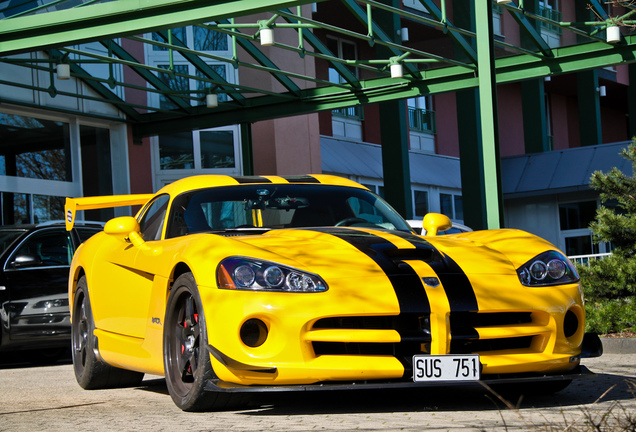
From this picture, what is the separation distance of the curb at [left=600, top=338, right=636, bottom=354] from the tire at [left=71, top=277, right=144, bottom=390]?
4.91 metres

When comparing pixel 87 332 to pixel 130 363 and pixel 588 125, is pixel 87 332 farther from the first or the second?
pixel 588 125

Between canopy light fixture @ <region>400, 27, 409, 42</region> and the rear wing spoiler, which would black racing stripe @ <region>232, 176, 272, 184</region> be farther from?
canopy light fixture @ <region>400, 27, 409, 42</region>

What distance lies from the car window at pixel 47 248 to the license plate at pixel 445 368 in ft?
21.9

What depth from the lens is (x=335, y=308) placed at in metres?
4.92

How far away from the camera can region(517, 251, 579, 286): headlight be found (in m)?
5.51

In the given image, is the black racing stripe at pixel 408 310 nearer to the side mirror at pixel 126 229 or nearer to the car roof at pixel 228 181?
the car roof at pixel 228 181

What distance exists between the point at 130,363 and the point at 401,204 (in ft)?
54.9

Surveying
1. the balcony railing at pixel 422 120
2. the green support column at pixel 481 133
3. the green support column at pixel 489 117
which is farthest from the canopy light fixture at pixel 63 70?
the balcony railing at pixel 422 120

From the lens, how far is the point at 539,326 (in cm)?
534

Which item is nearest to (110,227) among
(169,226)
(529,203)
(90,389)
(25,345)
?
(169,226)

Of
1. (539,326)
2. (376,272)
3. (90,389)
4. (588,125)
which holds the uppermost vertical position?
(588,125)

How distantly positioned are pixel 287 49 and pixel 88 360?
31.9ft

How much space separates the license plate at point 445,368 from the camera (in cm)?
496

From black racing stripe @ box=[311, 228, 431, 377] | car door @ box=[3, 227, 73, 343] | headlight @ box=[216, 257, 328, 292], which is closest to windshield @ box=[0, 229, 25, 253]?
car door @ box=[3, 227, 73, 343]
